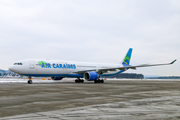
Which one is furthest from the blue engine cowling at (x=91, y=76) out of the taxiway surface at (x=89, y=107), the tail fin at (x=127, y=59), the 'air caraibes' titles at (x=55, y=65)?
the taxiway surface at (x=89, y=107)

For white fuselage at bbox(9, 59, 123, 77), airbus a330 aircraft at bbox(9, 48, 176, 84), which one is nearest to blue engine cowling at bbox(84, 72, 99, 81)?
airbus a330 aircraft at bbox(9, 48, 176, 84)

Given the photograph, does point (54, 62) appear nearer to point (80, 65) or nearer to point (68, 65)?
point (68, 65)

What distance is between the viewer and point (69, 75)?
32906mm

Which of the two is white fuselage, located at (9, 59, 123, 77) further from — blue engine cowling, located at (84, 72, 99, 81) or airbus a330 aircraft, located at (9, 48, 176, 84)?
blue engine cowling, located at (84, 72, 99, 81)

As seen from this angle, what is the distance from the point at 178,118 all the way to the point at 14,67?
85.1 ft

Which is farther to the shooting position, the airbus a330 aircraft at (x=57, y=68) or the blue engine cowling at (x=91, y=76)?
the blue engine cowling at (x=91, y=76)

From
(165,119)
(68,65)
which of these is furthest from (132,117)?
(68,65)

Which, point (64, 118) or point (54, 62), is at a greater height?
point (54, 62)

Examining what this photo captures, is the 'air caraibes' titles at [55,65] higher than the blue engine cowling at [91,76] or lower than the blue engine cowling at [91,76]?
higher

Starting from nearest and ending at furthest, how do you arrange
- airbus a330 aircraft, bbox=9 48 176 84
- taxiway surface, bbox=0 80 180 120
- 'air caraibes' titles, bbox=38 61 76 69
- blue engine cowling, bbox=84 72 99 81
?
taxiway surface, bbox=0 80 180 120, airbus a330 aircraft, bbox=9 48 176 84, 'air caraibes' titles, bbox=38 61 76 69, blue engine cowling, bbox=84 72 99 81

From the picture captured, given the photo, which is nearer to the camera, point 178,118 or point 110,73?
point 178,118

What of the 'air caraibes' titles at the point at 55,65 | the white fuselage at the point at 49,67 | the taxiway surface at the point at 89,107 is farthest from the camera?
the 'air caraibes' titles at the point at 55,65

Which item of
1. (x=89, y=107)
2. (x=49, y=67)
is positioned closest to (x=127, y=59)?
(x=49, y=67)

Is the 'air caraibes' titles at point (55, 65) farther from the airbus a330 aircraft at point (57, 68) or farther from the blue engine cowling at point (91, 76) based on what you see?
the blue engine cowling at point (91, 76)
